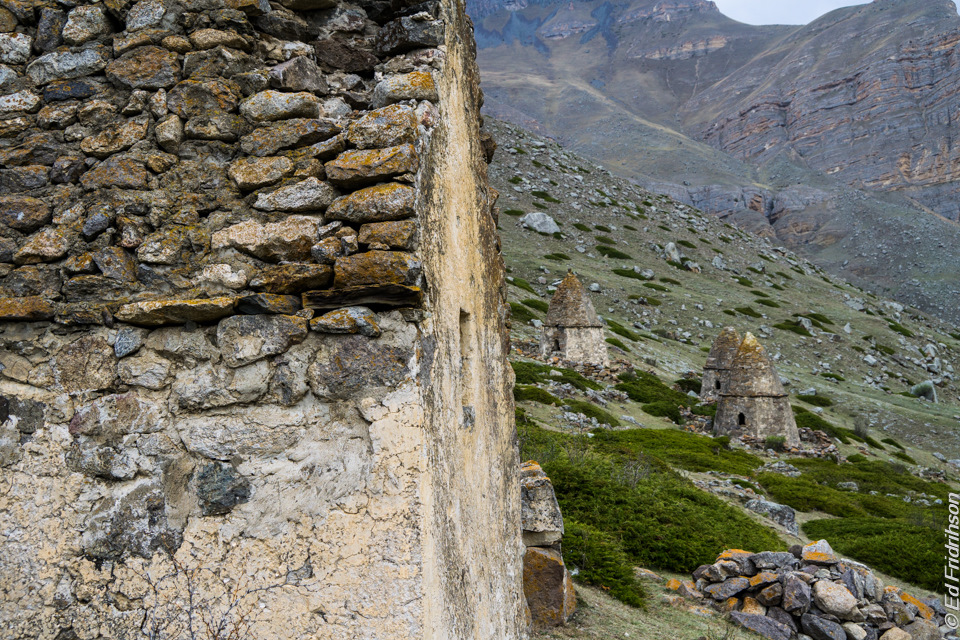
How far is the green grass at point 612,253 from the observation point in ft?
168

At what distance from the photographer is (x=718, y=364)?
28.1 metres

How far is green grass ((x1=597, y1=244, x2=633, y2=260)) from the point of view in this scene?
51219 millimetres

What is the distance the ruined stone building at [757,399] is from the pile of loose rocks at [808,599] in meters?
14.3

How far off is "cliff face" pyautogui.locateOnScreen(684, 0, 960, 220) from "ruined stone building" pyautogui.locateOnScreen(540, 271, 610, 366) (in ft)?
307

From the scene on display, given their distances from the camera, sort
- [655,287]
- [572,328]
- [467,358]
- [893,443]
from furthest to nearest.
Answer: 1. [655,287]
2. [893,443]
3. [572,328]
4. [467,358]

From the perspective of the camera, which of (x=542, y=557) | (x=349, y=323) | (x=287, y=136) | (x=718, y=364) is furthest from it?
(x=718, y=364)

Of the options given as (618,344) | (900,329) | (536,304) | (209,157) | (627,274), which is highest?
(627,274)

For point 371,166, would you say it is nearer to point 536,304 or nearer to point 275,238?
point 275,238

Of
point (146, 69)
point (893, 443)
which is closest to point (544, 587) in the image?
point (146, 69)

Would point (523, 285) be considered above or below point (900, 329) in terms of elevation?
above

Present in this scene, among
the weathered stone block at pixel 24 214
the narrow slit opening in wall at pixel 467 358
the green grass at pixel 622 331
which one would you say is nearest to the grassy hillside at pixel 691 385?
the green grass at pixel 622 331

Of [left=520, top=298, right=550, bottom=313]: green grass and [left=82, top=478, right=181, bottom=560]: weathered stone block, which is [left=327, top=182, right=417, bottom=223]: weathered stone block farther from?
[left=520, top=298, right=550, bottom=313]: green grass

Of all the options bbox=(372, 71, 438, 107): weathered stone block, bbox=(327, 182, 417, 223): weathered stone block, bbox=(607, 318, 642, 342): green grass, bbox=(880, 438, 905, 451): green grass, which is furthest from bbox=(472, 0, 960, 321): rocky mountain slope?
bbox=(327, 182, 417, 223): weathered stone block

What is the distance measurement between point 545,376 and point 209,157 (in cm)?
2063
